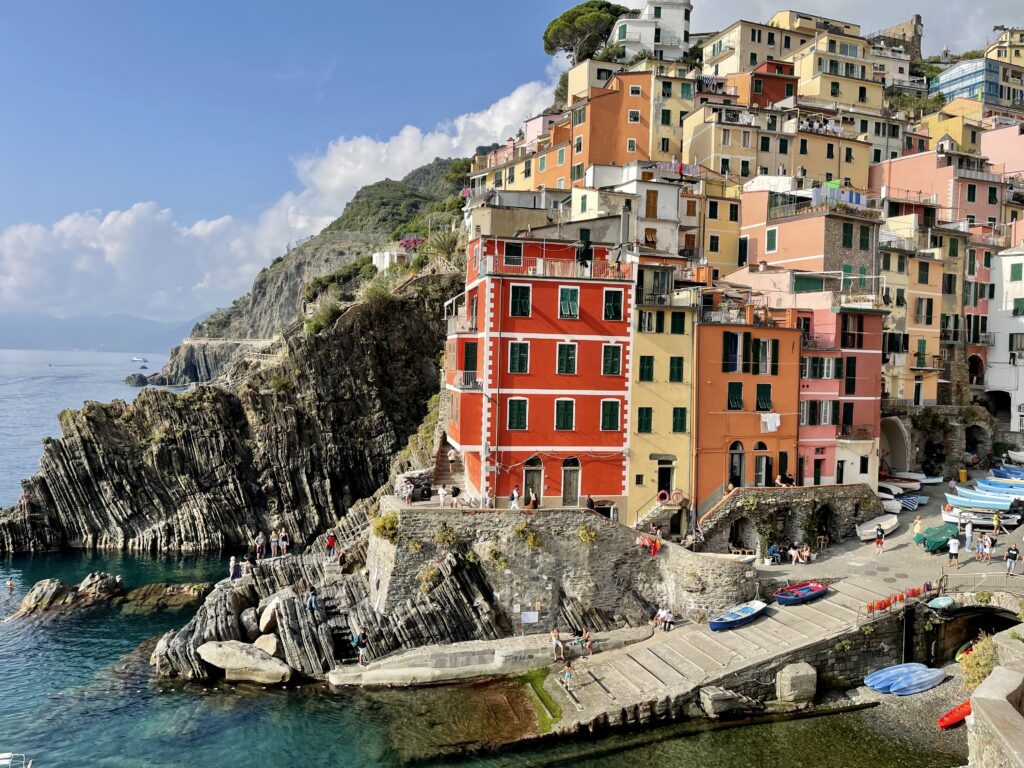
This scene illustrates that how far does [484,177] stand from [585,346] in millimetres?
45969

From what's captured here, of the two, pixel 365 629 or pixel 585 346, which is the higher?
pixel 585 346

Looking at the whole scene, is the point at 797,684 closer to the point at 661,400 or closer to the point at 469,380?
the point at 661,400

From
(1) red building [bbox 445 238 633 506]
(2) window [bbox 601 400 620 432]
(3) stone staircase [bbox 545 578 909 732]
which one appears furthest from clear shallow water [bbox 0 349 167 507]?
(3) stone staircase [bbox 545 578 909 732]

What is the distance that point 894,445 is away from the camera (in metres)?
46.2

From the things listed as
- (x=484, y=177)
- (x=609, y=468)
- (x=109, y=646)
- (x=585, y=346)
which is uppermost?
(x=484, y=177)

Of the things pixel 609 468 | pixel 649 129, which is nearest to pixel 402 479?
pixel 609 468

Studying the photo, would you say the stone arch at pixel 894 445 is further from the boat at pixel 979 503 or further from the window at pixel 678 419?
the window at pixel 678 419

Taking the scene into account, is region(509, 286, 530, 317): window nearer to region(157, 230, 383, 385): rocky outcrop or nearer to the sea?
the sea

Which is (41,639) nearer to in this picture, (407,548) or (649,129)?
(407,548)

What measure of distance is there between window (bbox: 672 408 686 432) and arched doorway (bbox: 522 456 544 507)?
21.7ft

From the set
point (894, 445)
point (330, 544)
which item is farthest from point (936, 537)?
point (330, 544)

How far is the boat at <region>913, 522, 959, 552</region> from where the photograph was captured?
34.0 meters

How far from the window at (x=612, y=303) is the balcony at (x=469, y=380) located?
652 centimetres

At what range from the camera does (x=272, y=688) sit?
2895 centimetres
